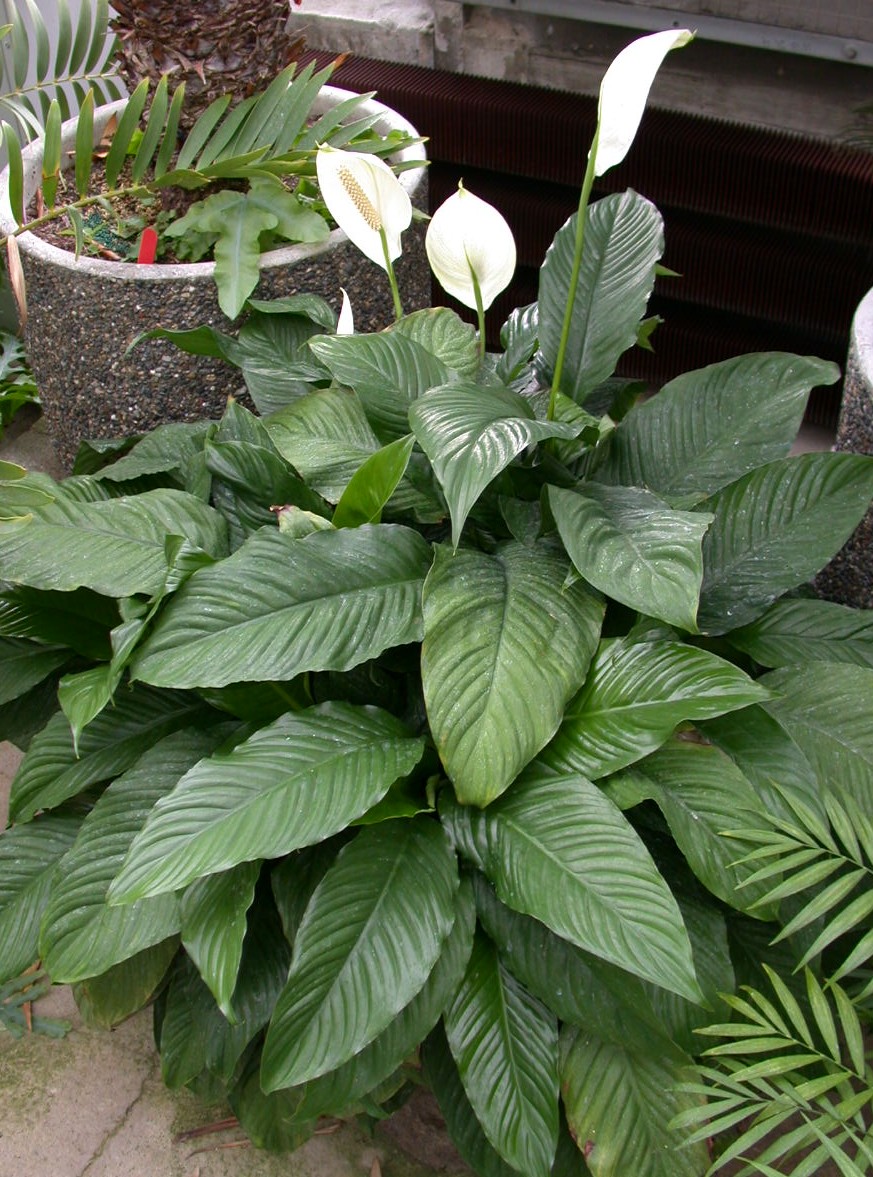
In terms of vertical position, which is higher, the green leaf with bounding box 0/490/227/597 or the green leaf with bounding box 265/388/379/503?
the green leaf with bounding box 265/388/379/503

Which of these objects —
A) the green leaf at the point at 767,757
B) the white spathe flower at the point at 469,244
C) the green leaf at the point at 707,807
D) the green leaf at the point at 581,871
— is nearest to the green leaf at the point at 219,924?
the green leaf at the point at 581,871

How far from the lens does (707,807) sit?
1.34 m

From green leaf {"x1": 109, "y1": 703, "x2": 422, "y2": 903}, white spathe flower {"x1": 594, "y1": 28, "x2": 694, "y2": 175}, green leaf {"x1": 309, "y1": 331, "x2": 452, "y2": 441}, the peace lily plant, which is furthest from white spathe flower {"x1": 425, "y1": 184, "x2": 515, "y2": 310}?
green leaf {"x1": 109, "y1": 703, "x2": 422, "y2": 903}

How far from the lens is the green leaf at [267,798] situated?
124cm

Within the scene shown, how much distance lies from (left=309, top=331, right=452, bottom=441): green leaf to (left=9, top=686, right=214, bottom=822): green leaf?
0.48 meters

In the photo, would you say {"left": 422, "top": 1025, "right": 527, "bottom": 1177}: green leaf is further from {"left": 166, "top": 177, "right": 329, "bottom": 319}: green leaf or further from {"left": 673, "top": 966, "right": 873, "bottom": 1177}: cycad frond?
{"left": 166, "top": 177, "right": 329, "bottom": 319}: green leaf

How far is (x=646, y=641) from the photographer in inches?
55.6

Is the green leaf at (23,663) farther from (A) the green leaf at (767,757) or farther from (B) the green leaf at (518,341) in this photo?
(A) the green leaf at (767,757)

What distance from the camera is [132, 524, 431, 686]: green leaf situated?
136cm

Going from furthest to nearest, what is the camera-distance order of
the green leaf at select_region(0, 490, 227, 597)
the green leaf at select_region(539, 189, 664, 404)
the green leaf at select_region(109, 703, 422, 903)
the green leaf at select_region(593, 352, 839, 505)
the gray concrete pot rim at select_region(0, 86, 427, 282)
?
1. the gray concrete pot rim at select_region(0, 86, 427, 282)
2. the green leaf at select_region(539, 189, 664, 404)
3. the green leaf at select_region(593, 352, 839, 505)
4. the green leaf at select_region(0, 490, 227, 597)
5. the green leaf at select_region(109, 703, 422, 903)

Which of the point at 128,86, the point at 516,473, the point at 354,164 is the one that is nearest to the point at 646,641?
the point at 516,473

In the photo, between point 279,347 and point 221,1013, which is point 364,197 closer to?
point 279,347

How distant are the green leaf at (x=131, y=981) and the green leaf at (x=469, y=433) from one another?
2.21 feet

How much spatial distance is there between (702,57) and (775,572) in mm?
1646
